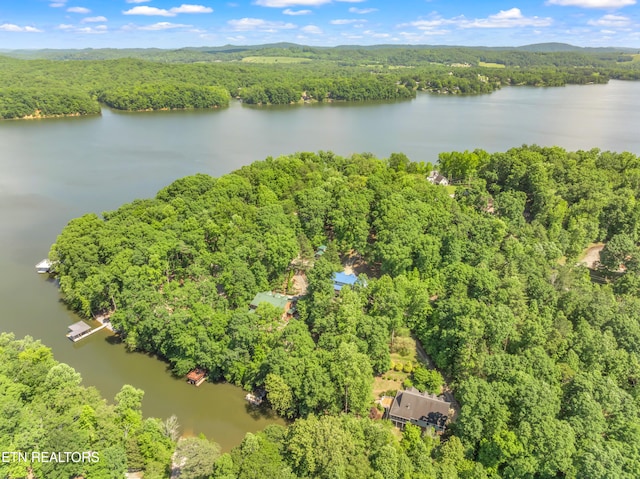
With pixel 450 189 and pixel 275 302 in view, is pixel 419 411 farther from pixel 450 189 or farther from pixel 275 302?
pixel 450 189

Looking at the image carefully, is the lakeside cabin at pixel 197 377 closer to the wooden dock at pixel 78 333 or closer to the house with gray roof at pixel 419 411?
the wooden dock at pixel 78 333

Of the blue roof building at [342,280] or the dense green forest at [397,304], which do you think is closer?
the dense green forest at [397,304]

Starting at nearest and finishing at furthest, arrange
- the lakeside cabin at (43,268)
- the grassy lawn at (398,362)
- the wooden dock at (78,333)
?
the grassy lawn at (398,362)
the wooden dock at (78,333)
the lakeside cabin at (43,268)

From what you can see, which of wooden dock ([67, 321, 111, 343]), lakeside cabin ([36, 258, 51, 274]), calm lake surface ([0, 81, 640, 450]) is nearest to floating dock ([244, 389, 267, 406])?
calm lake surface ([0, 81, 640, 450])

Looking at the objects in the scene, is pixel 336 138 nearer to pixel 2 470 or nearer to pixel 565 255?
pixel 565 255

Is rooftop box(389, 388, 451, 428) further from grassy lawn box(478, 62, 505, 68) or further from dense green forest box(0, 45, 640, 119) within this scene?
grassy lawn box(478, 62, 505, 68)

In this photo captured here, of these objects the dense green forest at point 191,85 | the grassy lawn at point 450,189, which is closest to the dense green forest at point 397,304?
the grassy lawn at point 450,189

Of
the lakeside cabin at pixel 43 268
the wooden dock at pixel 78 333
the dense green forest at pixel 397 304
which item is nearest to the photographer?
A: the dense green forest at pixel 397 304
